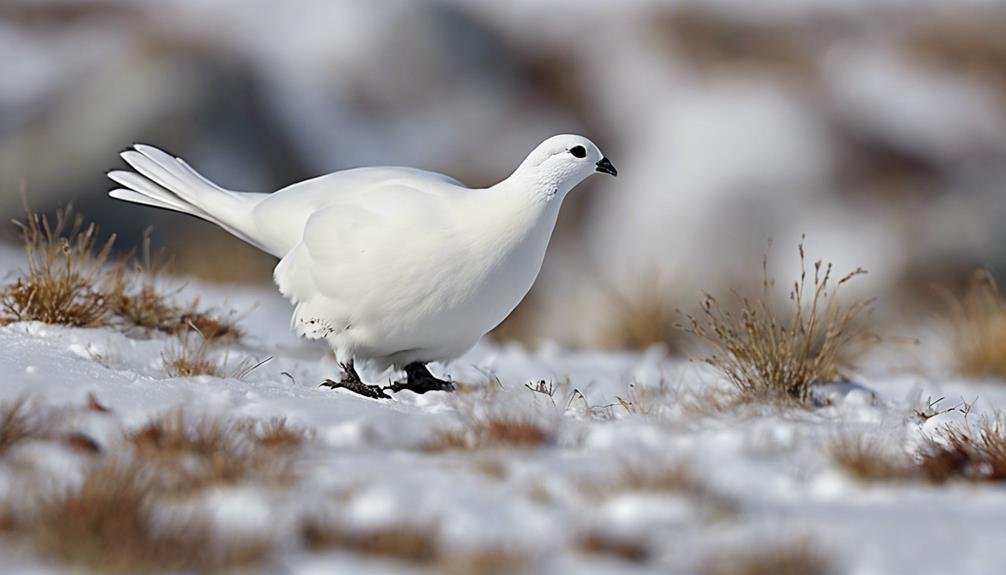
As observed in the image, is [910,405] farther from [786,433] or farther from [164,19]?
[164,19]

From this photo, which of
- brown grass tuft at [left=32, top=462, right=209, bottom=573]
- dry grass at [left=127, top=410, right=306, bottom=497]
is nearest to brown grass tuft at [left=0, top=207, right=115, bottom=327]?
dry grass at [left=127, top=410, right=306, bottom=497]

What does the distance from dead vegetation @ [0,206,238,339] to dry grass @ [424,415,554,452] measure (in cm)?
225

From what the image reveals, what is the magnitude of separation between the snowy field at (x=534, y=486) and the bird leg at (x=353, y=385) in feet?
0.97

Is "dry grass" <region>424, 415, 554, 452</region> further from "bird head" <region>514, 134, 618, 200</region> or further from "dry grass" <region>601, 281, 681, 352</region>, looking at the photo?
"dry grass" <region>601, 281, 681, 352</region>

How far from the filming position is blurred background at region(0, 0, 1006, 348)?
1106 centimetres

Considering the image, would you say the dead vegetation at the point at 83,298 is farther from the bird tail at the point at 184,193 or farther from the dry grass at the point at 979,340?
the dry grass at the point at 979,340

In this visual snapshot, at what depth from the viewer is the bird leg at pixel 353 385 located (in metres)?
3.95

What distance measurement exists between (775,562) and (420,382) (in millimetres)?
2369

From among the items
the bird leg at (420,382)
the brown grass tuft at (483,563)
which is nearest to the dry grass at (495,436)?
the brown grass tuft at (483,563)

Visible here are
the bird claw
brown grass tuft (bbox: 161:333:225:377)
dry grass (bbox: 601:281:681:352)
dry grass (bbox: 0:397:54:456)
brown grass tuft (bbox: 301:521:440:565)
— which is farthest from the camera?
dry grass (bbox: 601:281:681:352)

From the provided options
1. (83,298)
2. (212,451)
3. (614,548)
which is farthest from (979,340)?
(212,451)

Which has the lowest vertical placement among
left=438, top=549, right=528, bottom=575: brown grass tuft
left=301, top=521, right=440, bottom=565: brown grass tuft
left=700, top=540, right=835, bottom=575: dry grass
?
left=301, top=521, right=440, bottom=565: brown grass tuft

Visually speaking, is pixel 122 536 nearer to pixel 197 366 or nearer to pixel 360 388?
pixel 197 366

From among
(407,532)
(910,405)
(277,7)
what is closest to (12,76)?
(277,7)
